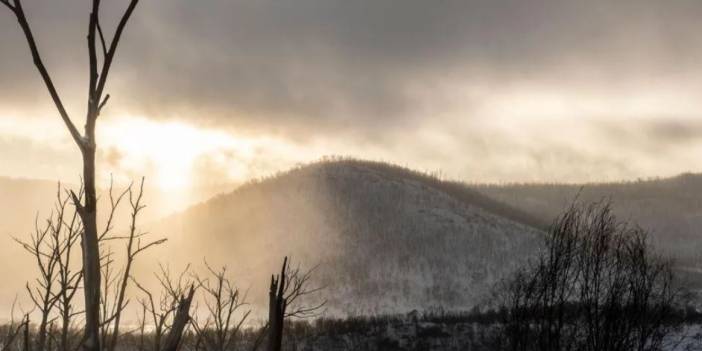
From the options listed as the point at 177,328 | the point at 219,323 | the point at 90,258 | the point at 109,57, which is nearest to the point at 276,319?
the point at 177,328

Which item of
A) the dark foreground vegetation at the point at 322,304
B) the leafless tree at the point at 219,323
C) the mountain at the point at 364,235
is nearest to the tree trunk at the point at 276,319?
the dark foreground vegetation at the point at 322,304

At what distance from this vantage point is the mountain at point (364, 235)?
305ft

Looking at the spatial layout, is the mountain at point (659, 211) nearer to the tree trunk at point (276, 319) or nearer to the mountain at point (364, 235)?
the mountain at point (364, 235)

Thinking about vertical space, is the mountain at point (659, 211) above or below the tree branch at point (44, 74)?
above

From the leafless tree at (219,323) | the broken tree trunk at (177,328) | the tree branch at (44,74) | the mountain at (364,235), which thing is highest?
the mountain at (364,235)

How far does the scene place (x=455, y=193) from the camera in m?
122

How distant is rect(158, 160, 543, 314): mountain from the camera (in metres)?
93.0

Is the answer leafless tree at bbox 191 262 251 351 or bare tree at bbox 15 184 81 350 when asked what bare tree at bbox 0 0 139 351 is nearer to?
bare tree at bbox 15 184 81 350

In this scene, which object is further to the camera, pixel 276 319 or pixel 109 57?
pixel 109 57

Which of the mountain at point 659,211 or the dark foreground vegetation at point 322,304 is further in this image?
the mountain at point 659,211

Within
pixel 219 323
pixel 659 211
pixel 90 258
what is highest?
pixel 659 211

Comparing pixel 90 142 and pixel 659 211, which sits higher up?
pixel 659 211

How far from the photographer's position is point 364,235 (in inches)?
4107

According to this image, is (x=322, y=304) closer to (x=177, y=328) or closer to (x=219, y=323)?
(x=219, y=323)
